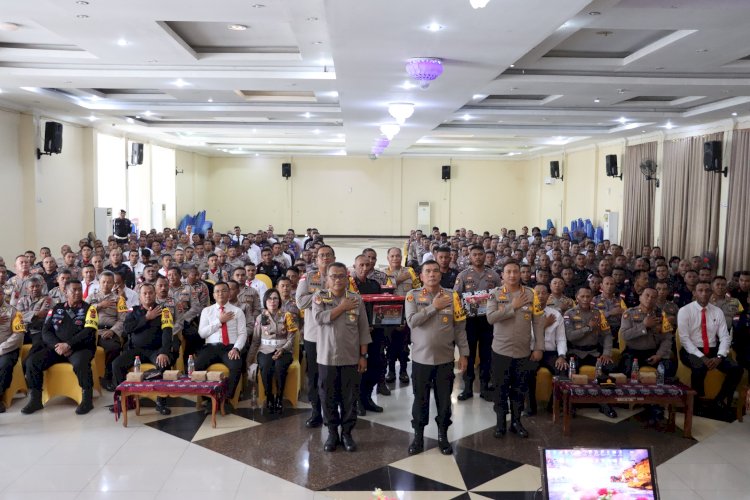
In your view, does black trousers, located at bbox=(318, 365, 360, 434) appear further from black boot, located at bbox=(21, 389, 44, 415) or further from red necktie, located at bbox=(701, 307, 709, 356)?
red necktie, located at bbox=(701, 307, 709, 356)

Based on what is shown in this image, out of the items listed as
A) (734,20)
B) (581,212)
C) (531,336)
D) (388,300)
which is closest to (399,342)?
(388,300)

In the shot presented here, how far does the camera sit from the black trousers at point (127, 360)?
599 centimetres

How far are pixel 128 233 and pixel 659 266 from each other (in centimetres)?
1145

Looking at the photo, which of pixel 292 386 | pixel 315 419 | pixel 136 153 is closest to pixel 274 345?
pixel 292 386

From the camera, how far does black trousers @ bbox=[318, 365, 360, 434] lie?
5.00 meters

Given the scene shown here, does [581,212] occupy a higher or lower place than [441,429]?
higher

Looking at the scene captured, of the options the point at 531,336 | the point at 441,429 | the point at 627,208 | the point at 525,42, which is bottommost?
the point at 441,429

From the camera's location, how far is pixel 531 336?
211 inches

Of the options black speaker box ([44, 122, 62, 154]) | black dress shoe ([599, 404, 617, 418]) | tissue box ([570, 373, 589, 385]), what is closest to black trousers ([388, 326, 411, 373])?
tissue box ([570, 373, 589, 385])

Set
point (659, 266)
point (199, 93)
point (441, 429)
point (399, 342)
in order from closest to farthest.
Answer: point (441, 429)
point (399, 342)
point (659, 266)
point (199, 93)

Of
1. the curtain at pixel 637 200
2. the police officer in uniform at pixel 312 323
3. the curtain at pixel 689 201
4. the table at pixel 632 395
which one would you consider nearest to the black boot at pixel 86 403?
the police officer in uniform at pixel 312 323

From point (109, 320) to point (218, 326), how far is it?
1227 mm

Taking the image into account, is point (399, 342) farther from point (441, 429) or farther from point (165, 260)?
point (165, 260)

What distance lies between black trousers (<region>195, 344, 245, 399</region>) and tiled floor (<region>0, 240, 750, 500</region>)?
0.27 meters
